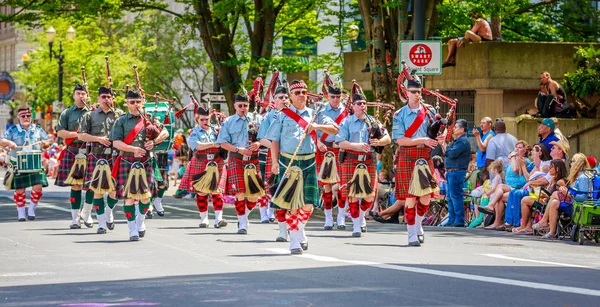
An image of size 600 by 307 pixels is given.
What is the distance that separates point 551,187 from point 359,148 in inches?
114

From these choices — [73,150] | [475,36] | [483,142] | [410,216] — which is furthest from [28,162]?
[475,36]

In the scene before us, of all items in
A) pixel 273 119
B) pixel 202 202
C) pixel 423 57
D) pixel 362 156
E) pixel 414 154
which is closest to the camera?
pixel 273 119

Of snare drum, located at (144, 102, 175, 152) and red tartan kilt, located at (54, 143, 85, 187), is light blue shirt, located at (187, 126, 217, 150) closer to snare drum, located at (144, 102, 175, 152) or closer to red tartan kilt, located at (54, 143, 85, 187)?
snare drum, located at (144, 102, 175, 152)

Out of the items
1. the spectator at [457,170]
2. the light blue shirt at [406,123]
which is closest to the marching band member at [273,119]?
the light blue shirt at [406,123]

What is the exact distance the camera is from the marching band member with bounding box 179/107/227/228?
18.8 metres

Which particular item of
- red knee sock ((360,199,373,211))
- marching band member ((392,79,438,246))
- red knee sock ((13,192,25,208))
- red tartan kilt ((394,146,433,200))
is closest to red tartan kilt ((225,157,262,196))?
red knee sock ((360,199,373,211))

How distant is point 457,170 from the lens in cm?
2059

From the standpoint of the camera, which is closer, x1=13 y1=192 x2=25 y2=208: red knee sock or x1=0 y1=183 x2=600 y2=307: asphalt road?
x1=0 y1=183 x2=600 y2=307: asphalt road

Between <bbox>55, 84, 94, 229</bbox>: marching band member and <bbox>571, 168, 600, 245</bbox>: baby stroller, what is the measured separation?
6.76 m

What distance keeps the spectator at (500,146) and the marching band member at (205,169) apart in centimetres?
452

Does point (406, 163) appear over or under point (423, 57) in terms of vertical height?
under

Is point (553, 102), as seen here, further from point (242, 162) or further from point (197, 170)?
point (242, 162)

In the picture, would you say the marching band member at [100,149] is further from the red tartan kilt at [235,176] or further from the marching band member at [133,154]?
the red tartan kilt at [235,176]

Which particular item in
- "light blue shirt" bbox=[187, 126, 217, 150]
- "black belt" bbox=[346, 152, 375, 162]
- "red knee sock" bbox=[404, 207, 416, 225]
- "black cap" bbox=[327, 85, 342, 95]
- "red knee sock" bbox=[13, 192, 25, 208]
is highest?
"black cap" bbox=[327, 85, 342, 95]
